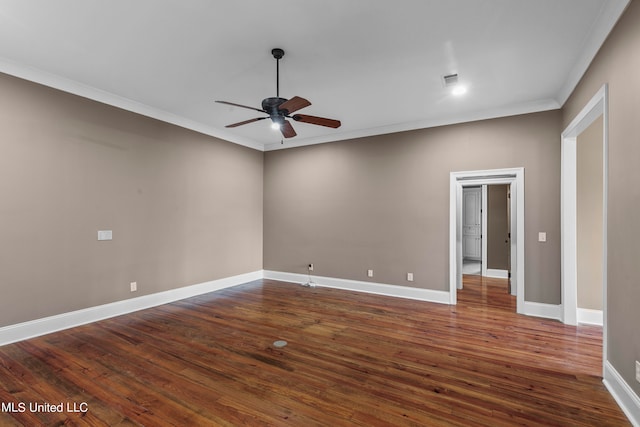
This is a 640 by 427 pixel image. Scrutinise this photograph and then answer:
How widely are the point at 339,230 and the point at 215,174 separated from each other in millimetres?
2541

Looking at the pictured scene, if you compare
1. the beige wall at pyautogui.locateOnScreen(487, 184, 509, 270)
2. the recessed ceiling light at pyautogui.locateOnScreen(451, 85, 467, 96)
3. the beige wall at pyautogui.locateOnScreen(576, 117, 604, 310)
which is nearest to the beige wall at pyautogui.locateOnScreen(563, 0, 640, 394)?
the recessed ceiling light at pyautogui.locateOnScreen(451, 85, 467, 96)

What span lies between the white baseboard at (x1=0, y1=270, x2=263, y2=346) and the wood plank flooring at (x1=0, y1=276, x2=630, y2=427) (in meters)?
0.13

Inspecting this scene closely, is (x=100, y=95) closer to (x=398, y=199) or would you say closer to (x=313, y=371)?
(x=313, y=371)

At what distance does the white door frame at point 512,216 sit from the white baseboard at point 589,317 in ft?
2.06

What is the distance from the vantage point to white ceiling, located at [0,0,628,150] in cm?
234

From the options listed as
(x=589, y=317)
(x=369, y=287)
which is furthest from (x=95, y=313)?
(x=589, y=317)

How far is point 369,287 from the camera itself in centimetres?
537

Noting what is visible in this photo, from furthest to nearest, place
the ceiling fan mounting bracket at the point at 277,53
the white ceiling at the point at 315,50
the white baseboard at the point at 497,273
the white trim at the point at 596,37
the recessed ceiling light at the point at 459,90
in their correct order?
1. the white baseboard at the point at 497,273
2. the recessed ceiling light at the point at 459,90
3. the ceiling fan mounting bracket at the point at 277,53
4. the white ceiling at the point at 315,50
5. the white trim at the point at 596,37

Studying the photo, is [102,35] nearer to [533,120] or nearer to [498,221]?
[533,120]

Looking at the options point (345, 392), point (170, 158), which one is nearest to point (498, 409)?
point (345, 392)

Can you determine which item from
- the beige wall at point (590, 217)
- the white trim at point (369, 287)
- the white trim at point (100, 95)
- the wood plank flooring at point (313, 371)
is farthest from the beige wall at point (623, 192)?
the white trim at point (100, 95)

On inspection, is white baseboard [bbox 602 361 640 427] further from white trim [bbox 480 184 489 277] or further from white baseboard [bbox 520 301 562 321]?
white trim [bbox 480 184 489 277]

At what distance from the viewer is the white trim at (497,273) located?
6.82 m

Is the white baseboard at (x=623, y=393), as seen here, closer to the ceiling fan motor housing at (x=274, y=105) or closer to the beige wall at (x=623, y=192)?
the beige wall at (x=623, y=192)
